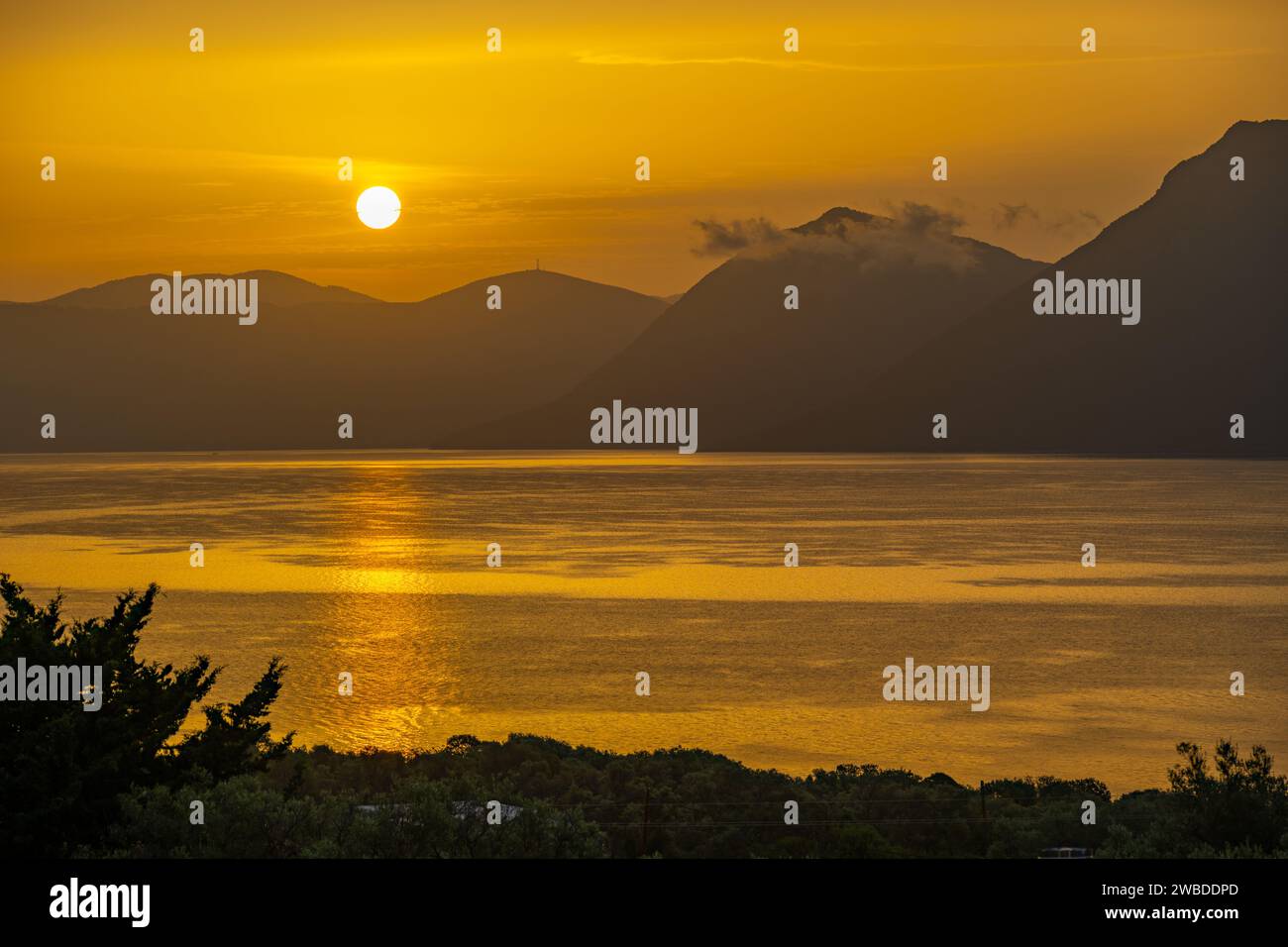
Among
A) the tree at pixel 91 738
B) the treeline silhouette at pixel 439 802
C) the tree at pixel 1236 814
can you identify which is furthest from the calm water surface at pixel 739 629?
the tree at pixel 91 738

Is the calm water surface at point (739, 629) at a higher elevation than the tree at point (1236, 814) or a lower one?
higher

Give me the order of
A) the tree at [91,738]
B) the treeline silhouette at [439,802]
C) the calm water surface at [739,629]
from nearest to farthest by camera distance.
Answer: the treeline silhouette at [439,802]
the tree at [91,738]
the calm water surface at [739,629]

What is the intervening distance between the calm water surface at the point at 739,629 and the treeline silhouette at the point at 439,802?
11.8m

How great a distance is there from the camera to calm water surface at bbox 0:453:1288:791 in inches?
2143

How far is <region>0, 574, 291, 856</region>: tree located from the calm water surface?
25611 millimetres

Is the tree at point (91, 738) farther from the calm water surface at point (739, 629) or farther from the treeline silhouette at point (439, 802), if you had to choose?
the calm water surface at point (739, 629)

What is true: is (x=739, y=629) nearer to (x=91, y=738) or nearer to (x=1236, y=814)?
(x=1236, y=814)

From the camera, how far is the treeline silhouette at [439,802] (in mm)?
20062

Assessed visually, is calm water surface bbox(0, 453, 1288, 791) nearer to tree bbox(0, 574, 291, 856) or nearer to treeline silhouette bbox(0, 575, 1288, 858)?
treeline silhouette bbox(0, 575, 1288, 858)

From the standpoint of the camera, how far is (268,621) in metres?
82.6

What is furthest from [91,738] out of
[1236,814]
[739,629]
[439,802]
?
[739,629]

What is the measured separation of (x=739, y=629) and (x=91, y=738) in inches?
2306
